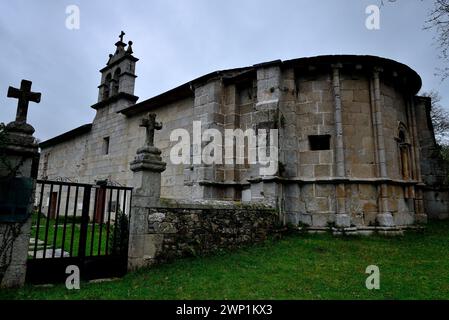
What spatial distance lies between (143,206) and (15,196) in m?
1.91

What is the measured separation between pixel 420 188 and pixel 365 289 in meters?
7.58

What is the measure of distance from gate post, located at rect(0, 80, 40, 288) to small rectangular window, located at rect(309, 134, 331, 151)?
7175mm

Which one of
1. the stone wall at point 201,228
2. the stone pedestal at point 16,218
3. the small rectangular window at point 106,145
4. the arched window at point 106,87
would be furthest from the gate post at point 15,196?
the arched window at point 106,87

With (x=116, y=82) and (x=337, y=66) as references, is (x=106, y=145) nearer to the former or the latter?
(x=116, y=82)

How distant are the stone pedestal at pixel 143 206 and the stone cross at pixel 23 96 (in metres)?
1.87

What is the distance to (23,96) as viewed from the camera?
15.6 ft

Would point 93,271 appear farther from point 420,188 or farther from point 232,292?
point 420,188

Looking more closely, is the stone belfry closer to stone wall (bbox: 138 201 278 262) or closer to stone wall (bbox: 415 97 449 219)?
stone wall (bbox: 138 201 278 262)

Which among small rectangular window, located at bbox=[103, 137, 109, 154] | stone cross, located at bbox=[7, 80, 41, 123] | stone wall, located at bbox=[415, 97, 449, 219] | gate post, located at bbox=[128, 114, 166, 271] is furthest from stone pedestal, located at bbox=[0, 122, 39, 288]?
stone wall, located at bbox=[415, 97, 449, 219]

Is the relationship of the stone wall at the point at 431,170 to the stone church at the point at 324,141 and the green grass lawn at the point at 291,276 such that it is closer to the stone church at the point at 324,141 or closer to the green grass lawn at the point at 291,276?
the stone church at the point at 324,141

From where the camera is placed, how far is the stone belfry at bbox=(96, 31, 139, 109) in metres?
14.3

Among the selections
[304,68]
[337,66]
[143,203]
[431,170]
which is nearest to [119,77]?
[304,68]
